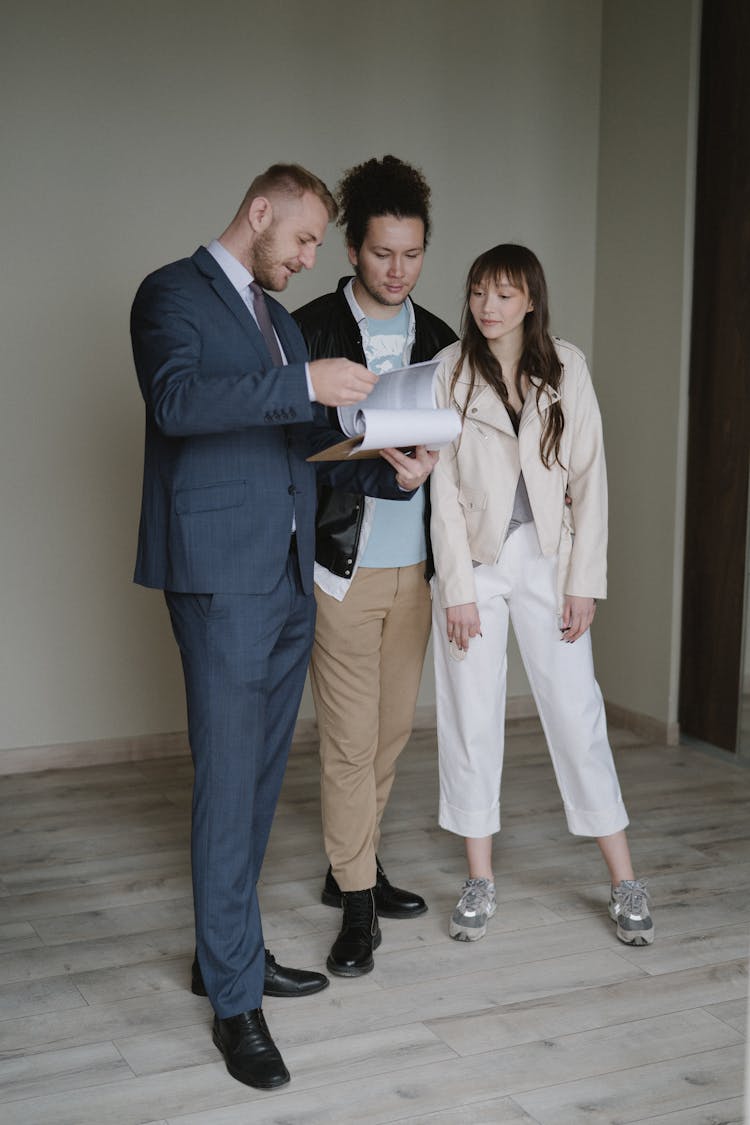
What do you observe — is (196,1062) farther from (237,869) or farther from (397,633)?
(397,633)

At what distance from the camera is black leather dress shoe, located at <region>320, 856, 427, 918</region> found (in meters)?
2.94

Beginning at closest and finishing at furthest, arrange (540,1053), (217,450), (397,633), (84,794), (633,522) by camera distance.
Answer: (217,450), (540,1053), (397,633), (84,794), (633,522)

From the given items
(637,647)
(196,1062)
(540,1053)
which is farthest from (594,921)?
(637,647)

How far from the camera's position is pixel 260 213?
217 centimetres

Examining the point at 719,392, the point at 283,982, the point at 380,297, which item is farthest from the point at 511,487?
the point at 719,392

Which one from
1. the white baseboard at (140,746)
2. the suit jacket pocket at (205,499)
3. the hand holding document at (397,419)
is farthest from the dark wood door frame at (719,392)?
the suit jacket pocket at (205,499)

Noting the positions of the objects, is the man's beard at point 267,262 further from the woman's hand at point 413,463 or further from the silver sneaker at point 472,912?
the silver sneaker at point 472,912

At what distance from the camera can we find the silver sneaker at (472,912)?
280 cm

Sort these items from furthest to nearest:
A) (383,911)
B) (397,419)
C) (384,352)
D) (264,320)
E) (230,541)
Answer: (383,911)
(384,352)
(264,320)
(230,541)
(397,419)

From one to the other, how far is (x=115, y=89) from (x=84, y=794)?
2.28 meters

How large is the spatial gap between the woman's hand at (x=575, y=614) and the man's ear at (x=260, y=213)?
3.45 feet

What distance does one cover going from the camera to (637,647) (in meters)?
4.62

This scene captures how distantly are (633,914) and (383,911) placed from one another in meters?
0.59

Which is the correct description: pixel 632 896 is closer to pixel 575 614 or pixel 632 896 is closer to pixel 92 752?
pixel 575 614
